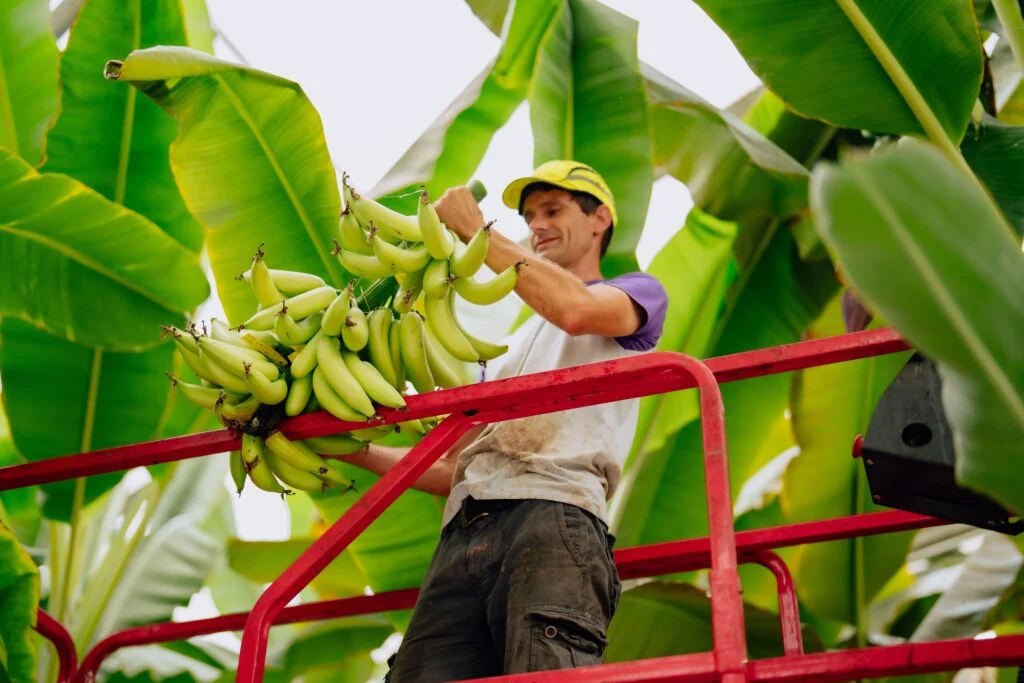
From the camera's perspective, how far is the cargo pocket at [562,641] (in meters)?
1.97

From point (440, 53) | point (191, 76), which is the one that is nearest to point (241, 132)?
point (191, 76)

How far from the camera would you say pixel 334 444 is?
7.80 ft

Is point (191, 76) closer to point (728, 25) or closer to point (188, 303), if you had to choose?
point (188, 303)

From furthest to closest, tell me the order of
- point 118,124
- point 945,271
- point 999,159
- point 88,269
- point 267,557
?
point 267,557
point 118,124
point 999,159
point 88,269
point 945,271

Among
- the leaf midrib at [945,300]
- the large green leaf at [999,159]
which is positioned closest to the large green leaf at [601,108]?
the large green leaf at [999,159]

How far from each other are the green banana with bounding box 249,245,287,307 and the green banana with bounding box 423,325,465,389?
0.95 feet

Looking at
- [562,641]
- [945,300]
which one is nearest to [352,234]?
[562,641]

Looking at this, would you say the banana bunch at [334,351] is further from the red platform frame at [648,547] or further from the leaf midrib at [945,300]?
the leaf midrib at [945,300]

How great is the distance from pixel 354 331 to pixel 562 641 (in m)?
0.64

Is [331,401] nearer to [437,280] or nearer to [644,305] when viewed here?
[437,280]

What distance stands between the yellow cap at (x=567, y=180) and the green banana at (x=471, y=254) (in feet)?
1.66

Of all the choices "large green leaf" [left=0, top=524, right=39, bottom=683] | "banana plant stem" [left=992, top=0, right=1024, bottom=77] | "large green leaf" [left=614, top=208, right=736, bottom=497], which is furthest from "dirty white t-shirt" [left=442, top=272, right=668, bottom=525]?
"large green leaf" [left=614, top=208, right=736, bottom=497]

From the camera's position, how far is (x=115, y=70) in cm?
267

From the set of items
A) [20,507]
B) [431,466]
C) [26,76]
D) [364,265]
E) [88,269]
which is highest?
[26,76]
